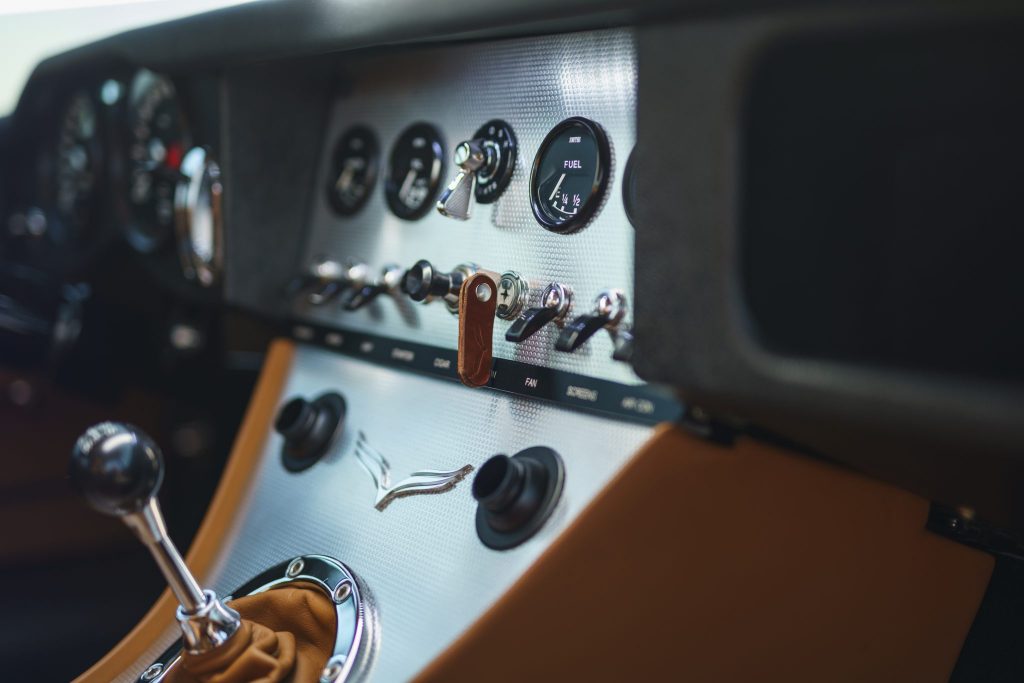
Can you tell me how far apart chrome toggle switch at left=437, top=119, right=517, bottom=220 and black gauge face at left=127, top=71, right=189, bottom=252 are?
698 millimetres

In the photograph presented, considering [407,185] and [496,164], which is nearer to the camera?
[496,164]

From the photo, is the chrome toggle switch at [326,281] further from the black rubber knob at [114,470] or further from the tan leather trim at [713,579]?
the tan leather trim at [713,579]

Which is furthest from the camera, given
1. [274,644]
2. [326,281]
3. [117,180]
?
[117,180]

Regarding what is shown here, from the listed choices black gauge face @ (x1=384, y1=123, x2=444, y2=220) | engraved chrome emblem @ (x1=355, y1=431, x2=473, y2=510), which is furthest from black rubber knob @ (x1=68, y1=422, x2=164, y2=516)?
black gauge face @ (x1=384, y1=123, x2=444, y2=220)

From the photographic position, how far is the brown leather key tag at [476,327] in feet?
2.95

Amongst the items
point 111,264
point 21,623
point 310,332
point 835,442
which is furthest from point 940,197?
point 111,264

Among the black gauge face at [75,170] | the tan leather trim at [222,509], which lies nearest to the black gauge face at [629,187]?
the tan leather trim at [222,509]

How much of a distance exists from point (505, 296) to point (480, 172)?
17 centimetres

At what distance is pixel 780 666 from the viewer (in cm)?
92

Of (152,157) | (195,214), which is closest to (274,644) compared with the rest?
(195,214)

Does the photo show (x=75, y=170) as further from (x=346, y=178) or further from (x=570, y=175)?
(x=570, y=175)

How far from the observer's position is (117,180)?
5.73 ft

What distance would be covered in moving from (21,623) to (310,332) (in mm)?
708

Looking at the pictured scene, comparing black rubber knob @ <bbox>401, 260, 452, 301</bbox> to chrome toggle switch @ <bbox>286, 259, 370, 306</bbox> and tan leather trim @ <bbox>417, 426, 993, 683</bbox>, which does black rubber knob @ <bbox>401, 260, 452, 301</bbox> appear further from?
tan leather trim @ <bbox>417, 426, 993, 683</bbox>
